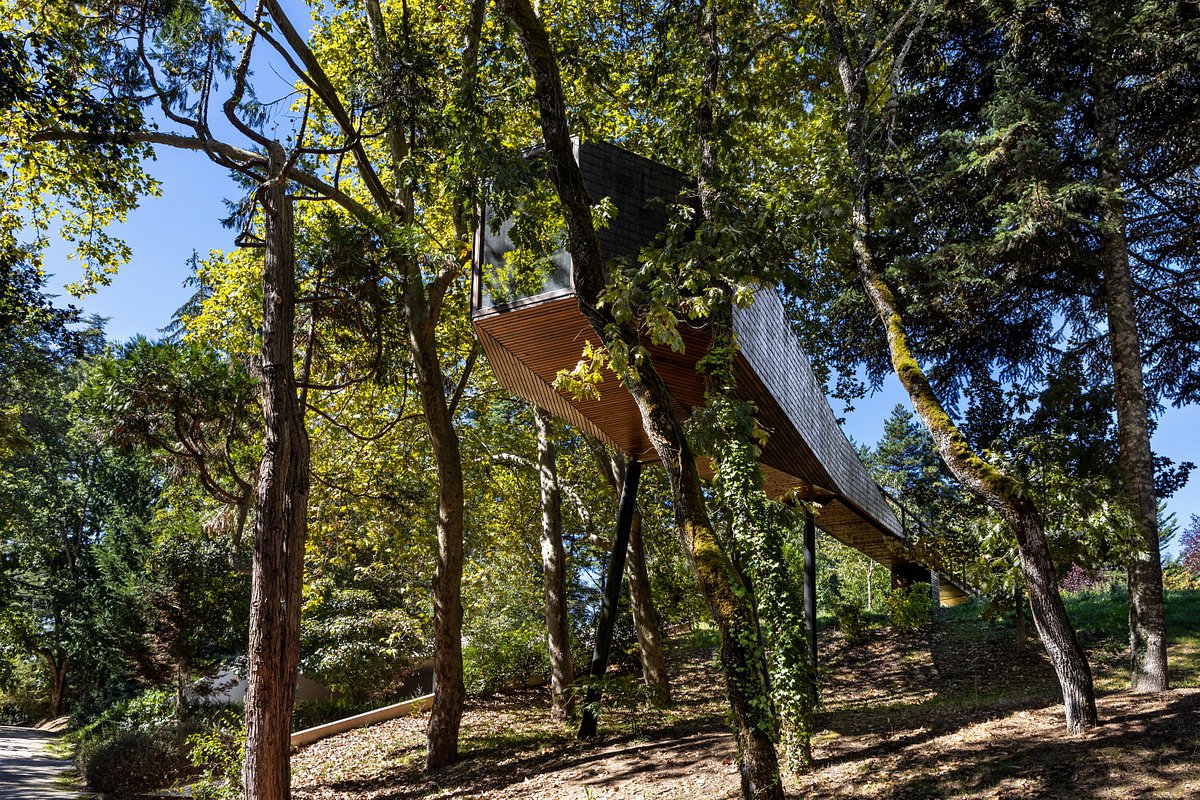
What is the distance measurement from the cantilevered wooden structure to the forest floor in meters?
3.41

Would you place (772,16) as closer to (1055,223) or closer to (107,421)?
(1055,223)

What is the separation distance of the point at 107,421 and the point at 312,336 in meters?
2.89

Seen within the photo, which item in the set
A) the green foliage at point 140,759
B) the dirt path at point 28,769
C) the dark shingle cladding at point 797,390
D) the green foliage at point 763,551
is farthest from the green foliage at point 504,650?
the green foliage at point 763,551

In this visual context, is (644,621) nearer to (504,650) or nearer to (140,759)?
(504,650)

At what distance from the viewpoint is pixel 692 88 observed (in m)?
7.99

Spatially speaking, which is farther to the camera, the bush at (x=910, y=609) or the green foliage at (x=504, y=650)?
the green foliage at (x=504, y=650)

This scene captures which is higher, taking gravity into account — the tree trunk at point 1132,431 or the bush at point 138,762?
the tree trunk at point 1132,431

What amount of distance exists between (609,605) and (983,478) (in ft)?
15.6

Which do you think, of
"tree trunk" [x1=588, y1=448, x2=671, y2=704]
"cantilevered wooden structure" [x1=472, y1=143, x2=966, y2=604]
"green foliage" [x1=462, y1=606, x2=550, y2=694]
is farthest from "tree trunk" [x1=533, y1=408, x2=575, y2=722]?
"green foliage" [x1=462, y1=606, x2=550, y2=694]

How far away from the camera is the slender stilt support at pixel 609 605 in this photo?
9.02m

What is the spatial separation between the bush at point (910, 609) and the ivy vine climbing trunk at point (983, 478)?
8462 mm

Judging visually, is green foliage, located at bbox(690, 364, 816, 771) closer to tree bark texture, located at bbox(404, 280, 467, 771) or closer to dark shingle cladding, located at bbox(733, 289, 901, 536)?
dark shingle cladding, located at bbox(733, 289, 901, 536)

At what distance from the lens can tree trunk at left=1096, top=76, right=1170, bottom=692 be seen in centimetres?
831

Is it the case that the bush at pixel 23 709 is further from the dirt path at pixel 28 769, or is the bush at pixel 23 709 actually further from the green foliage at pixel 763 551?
the green foliage at pixel 763 551
